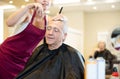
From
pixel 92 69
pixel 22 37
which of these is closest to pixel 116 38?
pixel 92 69

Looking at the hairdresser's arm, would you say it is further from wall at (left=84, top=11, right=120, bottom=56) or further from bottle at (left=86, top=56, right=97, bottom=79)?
wall at (left=84, top=11, right=120, bottom=56)

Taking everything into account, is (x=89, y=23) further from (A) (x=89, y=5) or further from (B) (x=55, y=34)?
(B) (x=55, y=34)

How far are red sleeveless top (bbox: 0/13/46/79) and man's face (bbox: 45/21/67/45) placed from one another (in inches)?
3.0

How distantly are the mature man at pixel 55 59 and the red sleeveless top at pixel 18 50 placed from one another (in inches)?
2.5

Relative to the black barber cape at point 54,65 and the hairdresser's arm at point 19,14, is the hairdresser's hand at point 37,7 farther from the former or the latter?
the black barber cape at point 54,65

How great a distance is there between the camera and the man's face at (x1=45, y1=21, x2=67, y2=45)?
1.38 m

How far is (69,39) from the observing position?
24.8 feet

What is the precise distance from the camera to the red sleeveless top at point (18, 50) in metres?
1.43

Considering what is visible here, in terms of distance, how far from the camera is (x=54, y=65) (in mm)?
1317

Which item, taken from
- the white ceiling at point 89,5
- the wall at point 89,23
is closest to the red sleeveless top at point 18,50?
the white ceiling at point 89,5

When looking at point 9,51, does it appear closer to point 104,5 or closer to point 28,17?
point 28,17

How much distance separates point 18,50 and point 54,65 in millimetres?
289

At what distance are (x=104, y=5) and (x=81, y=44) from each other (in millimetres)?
1742

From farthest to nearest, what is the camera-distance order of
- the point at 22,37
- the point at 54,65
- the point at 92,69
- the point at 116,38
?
the point at 22,37 → the point at 54,65 → the point at 116,38 → the point at 92,69
